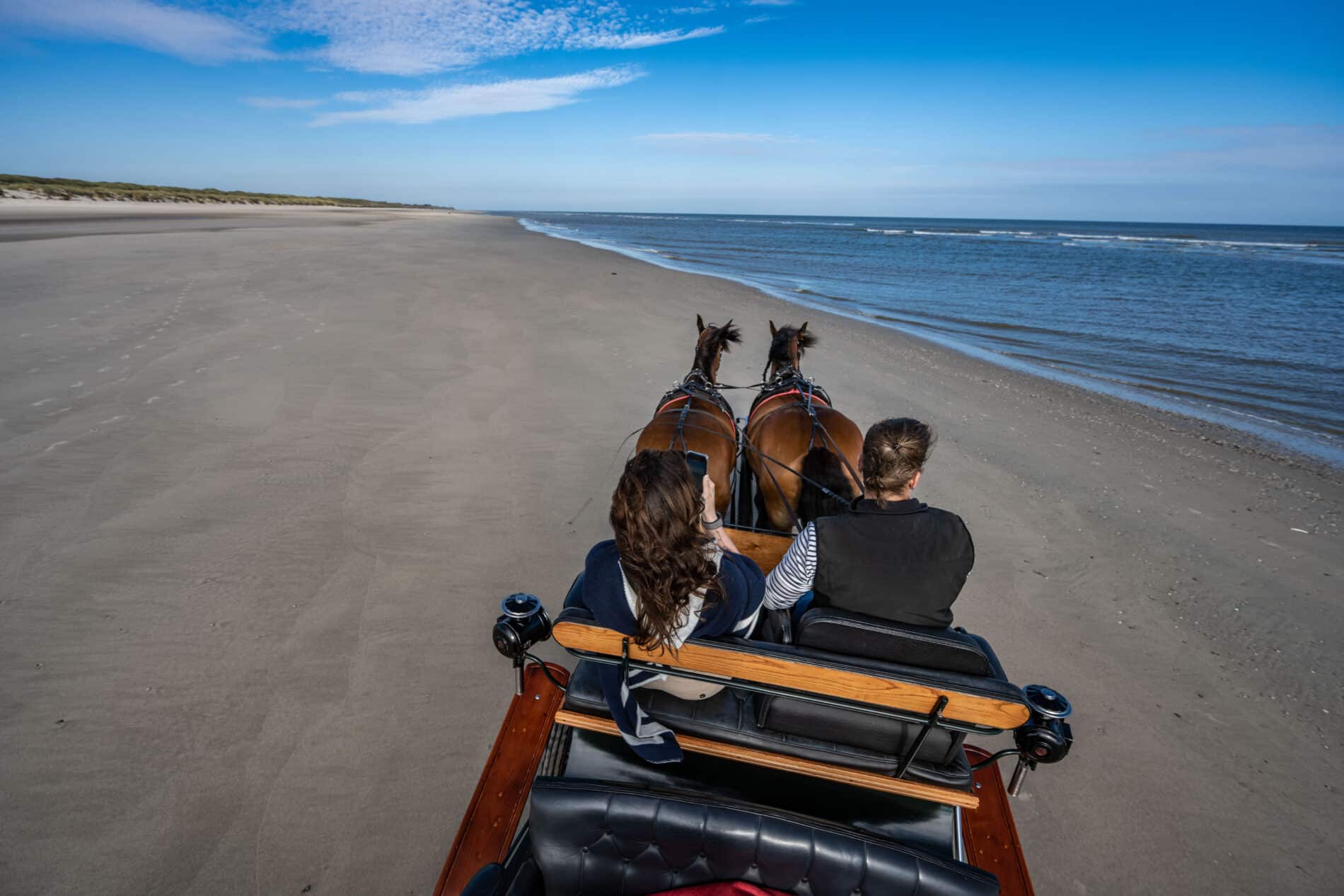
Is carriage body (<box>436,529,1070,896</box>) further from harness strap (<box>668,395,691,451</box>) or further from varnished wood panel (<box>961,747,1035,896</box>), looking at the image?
harness strap (<box>668,395,691,451</box>)

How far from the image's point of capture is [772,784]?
218 cm

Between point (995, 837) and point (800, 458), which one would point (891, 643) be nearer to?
point (995, 837)

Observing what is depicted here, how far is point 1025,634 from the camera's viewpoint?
3.99 m

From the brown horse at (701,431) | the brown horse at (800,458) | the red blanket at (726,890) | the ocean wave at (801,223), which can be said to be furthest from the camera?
the ocean wave at (801,223)

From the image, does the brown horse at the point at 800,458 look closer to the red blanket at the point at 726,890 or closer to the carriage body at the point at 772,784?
the carriage body at the point at 772,784

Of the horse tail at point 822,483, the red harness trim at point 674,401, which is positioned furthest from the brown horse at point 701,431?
the horse tail at point 822,483

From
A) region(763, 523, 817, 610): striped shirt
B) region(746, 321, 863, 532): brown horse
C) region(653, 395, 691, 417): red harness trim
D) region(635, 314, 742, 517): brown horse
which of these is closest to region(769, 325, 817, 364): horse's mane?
region(746, 321, 863, 532): brown horse

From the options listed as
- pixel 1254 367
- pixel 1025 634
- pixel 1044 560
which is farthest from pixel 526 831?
pixel 1254 367

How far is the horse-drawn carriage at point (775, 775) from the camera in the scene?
5.30 feet

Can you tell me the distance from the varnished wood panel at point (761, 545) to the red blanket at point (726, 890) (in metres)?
1.83

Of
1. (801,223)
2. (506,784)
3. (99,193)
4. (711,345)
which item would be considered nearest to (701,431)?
(711,345)

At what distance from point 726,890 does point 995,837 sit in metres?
1.49

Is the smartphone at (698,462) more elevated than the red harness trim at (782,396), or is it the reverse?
the red harness trim at (782,396)

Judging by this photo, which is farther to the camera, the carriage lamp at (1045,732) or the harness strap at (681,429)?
the harness strap at (681,429)
